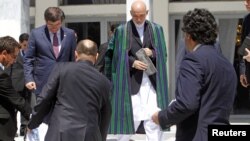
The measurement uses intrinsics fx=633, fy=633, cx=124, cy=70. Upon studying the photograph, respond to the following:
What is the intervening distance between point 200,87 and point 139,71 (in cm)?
374

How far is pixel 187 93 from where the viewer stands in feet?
14.4

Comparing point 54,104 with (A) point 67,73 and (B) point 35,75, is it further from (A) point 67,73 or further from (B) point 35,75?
(B) point 35,75

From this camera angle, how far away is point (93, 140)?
5.25m

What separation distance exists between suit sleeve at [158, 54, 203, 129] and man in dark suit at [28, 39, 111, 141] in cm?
88

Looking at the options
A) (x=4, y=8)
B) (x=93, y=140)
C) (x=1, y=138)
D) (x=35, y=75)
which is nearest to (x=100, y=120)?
(x=93, y=140)

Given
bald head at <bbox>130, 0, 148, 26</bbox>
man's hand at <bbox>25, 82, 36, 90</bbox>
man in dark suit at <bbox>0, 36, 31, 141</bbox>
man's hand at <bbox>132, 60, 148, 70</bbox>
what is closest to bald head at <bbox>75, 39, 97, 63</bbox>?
man in dark suit at <bbox>0, 36, 31, 141</bbox>

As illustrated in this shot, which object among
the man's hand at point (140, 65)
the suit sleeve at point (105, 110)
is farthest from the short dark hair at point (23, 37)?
the suit sleeve at point (105, 110)

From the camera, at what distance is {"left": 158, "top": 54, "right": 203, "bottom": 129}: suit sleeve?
172 inches

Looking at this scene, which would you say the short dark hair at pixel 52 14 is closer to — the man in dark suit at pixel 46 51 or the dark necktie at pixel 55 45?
the man in dark suit at pixel 46 51

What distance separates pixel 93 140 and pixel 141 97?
2965mm

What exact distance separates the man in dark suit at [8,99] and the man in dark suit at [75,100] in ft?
1.44

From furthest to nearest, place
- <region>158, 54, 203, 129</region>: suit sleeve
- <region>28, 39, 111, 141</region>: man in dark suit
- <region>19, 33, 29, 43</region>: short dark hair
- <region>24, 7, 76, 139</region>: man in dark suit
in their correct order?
<region>19, 33, 29, 43</region>: short dark hair < <region>24, 7, 76, 139</region>: man in dark suit < <region>28, 39, 111, 141</region>: man in dark suit < <region>158, 54, 203, 129</region>: suit sleeve

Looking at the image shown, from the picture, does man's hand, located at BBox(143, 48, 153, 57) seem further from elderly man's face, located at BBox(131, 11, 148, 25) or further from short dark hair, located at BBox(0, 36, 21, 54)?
short dark hair, located at BBox(0, 36, 21, 54)

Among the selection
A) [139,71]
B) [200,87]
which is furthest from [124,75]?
[200,87]
